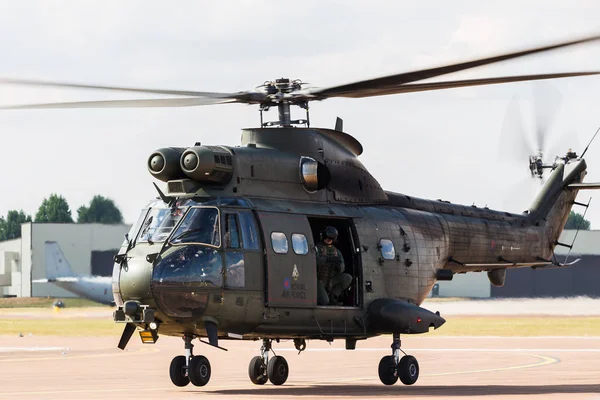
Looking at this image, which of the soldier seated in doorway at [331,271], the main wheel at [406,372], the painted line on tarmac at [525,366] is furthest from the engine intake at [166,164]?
the painted line on tarmac at [525,366]

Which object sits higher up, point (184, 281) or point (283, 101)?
point (283, 101)

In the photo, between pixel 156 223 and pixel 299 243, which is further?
pixel 299 243

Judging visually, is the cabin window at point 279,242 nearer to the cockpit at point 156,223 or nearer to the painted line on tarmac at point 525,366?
the cockpit at point 156,223

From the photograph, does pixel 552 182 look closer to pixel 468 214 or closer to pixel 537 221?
pixel 537 221

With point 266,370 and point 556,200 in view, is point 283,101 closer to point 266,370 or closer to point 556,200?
point 266,370

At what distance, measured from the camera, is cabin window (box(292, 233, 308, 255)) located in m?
21.2

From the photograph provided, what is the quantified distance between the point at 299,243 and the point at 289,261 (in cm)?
48

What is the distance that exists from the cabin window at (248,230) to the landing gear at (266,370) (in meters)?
3.22

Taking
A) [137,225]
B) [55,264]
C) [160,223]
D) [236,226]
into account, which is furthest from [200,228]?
[55,264]

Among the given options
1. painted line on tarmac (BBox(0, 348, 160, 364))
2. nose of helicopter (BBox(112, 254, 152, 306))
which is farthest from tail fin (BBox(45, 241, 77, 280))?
nose of helicopter (BBox(112, 254, 152, 306))

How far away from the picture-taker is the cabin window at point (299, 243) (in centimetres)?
2119

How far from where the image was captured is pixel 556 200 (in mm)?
29375

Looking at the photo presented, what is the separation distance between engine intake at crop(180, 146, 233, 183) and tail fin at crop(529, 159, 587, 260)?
10.6 metres

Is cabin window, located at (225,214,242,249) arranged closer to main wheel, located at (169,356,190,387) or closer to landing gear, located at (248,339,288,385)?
main wheel, located at (169,356,190,387)
